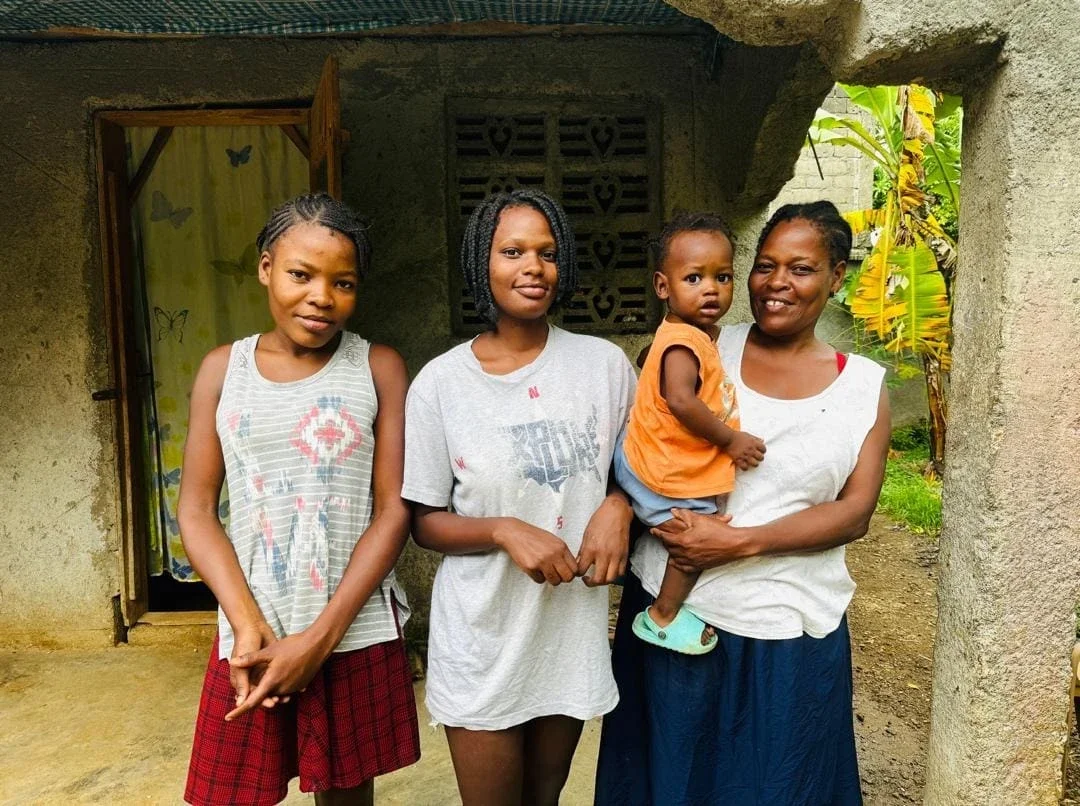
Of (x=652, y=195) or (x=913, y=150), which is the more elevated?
(x=913, y=150)

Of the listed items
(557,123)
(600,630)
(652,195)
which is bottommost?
(600,630)

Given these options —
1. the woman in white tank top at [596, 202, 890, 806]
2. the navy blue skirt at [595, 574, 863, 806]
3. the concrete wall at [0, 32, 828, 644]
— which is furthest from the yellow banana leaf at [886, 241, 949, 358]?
the navy blue skirt at [595, 574, 863, 806]

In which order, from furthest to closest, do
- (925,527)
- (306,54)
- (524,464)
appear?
(925,527) < (306,54) < (524,464)

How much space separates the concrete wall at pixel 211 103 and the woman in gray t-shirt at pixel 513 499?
1.86 metres

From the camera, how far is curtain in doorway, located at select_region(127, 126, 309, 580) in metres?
3.75

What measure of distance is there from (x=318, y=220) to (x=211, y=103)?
2144 millimetres

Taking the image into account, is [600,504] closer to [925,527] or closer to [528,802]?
[528,802]

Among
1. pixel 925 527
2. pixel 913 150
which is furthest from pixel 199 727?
pixel 925 527

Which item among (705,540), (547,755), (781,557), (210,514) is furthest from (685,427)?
(210,514)

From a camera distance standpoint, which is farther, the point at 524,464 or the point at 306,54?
the point at 306,54

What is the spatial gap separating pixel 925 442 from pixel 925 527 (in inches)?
112

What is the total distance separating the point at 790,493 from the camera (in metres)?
1.57

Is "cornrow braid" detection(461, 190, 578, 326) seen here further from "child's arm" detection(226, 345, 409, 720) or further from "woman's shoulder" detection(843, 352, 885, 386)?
"woman's shoulder" detection(843, 352, 885, 386)

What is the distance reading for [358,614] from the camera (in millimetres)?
1661
